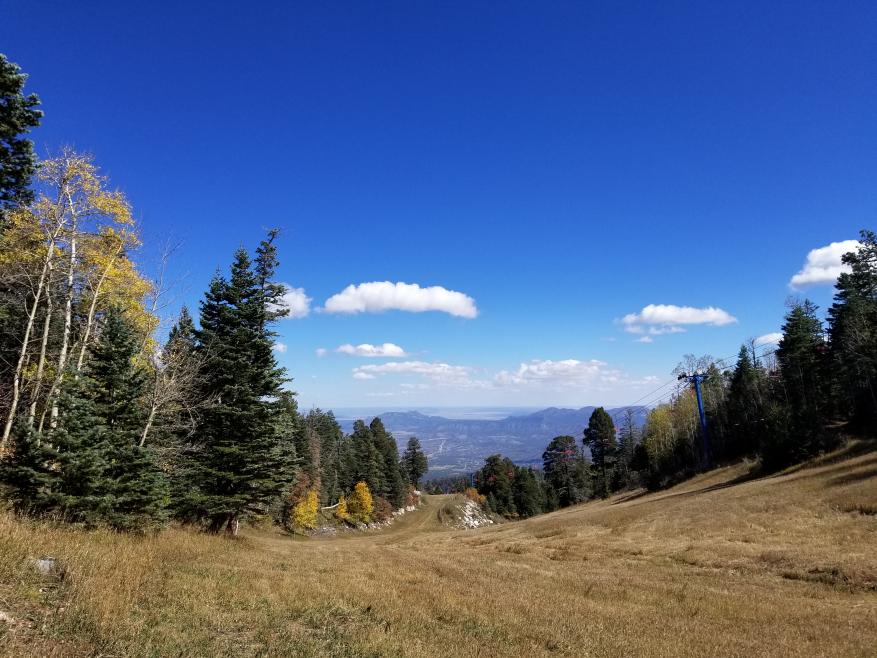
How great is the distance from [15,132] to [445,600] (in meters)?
20.9

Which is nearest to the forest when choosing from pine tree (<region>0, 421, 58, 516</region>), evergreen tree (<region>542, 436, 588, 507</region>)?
pine tree (<region>0, 421, 58, 516</region>)

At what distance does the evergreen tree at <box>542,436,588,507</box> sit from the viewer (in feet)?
309

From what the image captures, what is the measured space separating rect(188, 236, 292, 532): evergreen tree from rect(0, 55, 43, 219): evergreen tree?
10047 millimetres

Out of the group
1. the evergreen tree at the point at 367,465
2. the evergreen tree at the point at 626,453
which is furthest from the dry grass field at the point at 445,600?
the evergreen tree at the point at 626,453

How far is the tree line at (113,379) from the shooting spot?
14141 mm

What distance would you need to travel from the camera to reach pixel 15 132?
1600 centimetres

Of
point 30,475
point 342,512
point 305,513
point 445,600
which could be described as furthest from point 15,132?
point 342,512

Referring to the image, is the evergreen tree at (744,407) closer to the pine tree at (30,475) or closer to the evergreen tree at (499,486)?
the evergreen tree at (499,486)

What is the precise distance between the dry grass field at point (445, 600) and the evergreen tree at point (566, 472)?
76.6 m

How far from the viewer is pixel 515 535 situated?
34.9m

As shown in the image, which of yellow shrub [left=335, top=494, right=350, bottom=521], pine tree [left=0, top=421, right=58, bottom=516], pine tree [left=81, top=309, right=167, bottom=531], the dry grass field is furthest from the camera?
yellow shrub [left=335, top=494, right=350, bottom=521]

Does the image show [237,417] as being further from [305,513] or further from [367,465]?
[367,465]

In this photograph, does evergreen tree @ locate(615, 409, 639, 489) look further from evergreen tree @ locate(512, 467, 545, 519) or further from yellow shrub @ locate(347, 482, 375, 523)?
yellow shrub @ locate(347, 482, 375, 523)

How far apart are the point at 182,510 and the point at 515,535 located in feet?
76.4
